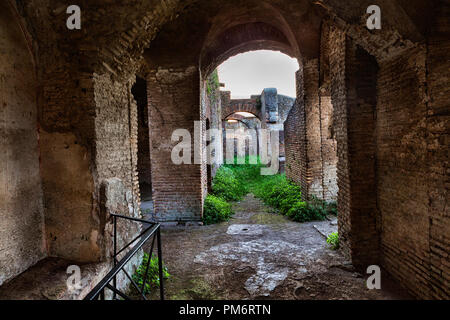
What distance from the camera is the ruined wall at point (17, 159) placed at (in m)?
2.64

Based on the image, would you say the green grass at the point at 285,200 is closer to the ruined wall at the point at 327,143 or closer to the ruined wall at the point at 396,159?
the ruined wall at the point at 327,143

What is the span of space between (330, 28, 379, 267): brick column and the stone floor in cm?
56

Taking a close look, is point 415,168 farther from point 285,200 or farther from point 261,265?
point 285,200

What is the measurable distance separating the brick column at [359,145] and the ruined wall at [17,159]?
181 inches

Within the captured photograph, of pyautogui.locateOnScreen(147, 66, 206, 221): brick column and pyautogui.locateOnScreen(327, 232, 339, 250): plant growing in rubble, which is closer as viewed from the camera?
pyautogui.locateOnScreen(327, 232, 339, 250): plant growing in rubble

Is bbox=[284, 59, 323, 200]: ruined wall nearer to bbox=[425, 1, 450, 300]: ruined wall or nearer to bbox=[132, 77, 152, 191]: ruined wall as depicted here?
bbox=[425, 1, 450, 300]: ruined wall

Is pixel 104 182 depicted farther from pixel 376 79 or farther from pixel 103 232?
pixel 376 79

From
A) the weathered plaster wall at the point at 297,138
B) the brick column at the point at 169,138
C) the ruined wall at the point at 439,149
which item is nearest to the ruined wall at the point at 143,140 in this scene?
the brick column at the point at 169,138

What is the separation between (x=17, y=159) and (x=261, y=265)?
3906mm

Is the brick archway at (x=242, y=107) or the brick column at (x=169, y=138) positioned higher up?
the brick archway at (x=242, y=107)

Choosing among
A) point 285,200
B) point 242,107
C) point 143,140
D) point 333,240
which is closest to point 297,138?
point 285,200

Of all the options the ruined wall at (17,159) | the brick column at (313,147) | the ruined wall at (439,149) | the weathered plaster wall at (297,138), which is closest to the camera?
the ruined wall at (17,159)

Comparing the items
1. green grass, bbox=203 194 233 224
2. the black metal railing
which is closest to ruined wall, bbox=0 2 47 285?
Result: the black metal railing

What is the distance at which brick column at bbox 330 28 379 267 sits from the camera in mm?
4094
